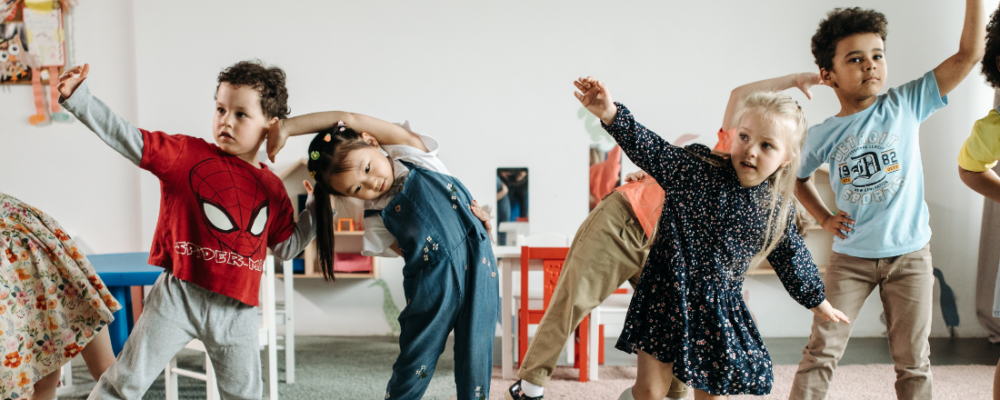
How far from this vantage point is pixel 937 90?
1549mm

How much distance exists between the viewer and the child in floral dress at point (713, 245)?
1.18 metres

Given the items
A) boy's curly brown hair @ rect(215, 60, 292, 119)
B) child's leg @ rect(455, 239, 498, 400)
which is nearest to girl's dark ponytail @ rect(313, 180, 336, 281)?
boy's curly brown hair @ rect(215, 60, 292, 119)

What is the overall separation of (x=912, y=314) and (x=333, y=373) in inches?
86.6

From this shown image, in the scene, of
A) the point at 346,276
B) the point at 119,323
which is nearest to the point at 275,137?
the point at 119,323

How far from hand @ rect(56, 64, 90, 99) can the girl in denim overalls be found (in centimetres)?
37

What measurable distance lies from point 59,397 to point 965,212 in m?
4.58

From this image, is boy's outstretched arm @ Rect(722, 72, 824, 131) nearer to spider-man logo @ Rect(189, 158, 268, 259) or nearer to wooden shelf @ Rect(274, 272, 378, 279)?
spider-man logo @ Rect(189, 158, 268, 259)

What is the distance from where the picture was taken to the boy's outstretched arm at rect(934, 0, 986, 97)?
56.1 inches

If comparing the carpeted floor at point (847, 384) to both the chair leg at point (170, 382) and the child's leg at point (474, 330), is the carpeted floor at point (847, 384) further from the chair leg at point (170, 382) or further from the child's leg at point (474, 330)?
the chair leg at point (170, 382)

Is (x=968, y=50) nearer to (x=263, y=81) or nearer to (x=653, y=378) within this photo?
(x=653, y=378)

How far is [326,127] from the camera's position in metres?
1.33

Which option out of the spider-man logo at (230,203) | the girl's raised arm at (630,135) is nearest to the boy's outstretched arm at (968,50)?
the girl's raised arm at (630,135)

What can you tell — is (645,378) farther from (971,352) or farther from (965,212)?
(965,212)

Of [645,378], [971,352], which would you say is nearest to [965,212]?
[971,352]
